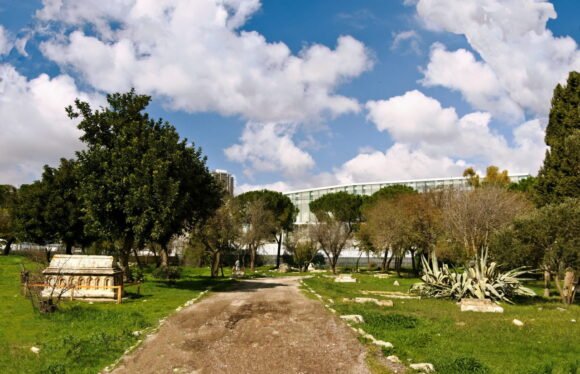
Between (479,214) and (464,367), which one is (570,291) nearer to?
(464,367)

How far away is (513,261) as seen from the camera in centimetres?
2384

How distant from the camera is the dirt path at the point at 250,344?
35.7ft

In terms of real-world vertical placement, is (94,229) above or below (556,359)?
above

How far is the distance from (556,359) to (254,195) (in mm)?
62268

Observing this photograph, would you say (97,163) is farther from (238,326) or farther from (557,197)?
(557,197)

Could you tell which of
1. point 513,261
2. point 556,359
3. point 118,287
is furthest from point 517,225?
point 118,287

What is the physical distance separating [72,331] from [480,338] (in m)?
11.6

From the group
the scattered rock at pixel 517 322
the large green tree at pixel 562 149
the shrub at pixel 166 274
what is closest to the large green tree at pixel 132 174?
the shrub at pixel 166 274

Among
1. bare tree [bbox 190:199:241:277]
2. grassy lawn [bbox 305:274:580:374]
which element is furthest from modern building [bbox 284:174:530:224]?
grassy lawn [bbox 305:274:580:374]

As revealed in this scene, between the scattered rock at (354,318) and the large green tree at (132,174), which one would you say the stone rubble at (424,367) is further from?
the large green tree at (132,174)

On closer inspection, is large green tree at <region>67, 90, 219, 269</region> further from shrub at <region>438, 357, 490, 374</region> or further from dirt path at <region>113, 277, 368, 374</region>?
shrub at <region>438, 357, 490, 374</region>

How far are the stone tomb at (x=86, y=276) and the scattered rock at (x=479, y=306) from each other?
1441cm

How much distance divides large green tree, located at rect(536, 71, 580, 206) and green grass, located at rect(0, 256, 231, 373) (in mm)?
25413

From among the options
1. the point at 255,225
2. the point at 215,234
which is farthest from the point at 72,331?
the point at 255,225
